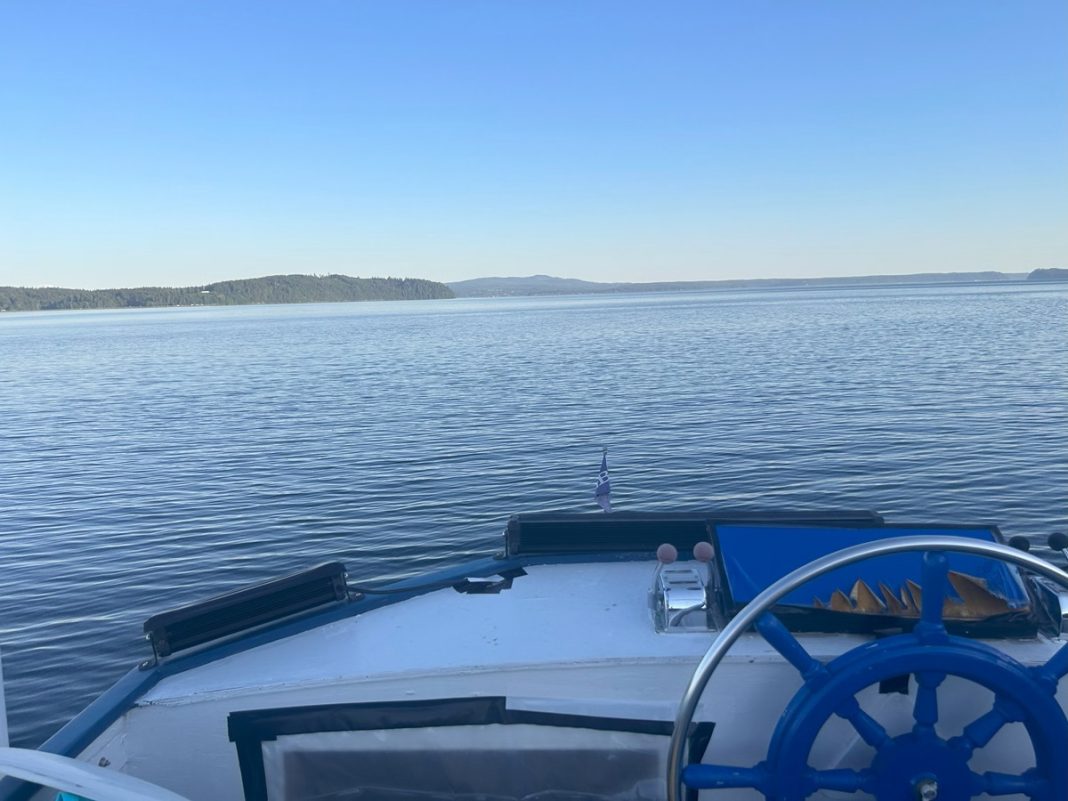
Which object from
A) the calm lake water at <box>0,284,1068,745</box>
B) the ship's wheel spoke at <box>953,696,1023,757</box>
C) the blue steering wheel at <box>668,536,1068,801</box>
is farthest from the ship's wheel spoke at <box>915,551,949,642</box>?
the calm lake water at <box>0,284,1068,745</box>

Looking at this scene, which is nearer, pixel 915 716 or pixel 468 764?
pixel 915 716

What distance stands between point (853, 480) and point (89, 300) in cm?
19009

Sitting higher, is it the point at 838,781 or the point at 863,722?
the point at 863,722

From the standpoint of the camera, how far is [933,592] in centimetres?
229

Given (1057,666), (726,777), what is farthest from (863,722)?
(1057,666)

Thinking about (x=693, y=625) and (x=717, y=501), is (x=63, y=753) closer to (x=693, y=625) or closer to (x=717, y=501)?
(x=693, y=625)

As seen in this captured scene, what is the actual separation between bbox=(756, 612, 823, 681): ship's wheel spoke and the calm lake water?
6.44m

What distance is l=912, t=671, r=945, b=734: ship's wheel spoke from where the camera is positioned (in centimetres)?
228

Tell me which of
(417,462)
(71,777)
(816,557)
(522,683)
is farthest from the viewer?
(417,462)

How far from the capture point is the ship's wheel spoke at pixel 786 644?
7.58ft

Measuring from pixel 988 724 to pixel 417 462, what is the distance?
13.4 metres

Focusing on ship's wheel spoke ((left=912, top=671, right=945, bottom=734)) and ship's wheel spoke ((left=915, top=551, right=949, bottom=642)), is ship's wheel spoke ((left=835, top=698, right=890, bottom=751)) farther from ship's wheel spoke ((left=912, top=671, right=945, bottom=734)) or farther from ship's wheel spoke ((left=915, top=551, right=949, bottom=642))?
ship's wheel spoke ((left=915, top=551, right=949, bottom=642))

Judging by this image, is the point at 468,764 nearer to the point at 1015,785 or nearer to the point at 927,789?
the point at 927,789

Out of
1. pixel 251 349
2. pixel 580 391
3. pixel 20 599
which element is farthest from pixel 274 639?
pixel 251 349
